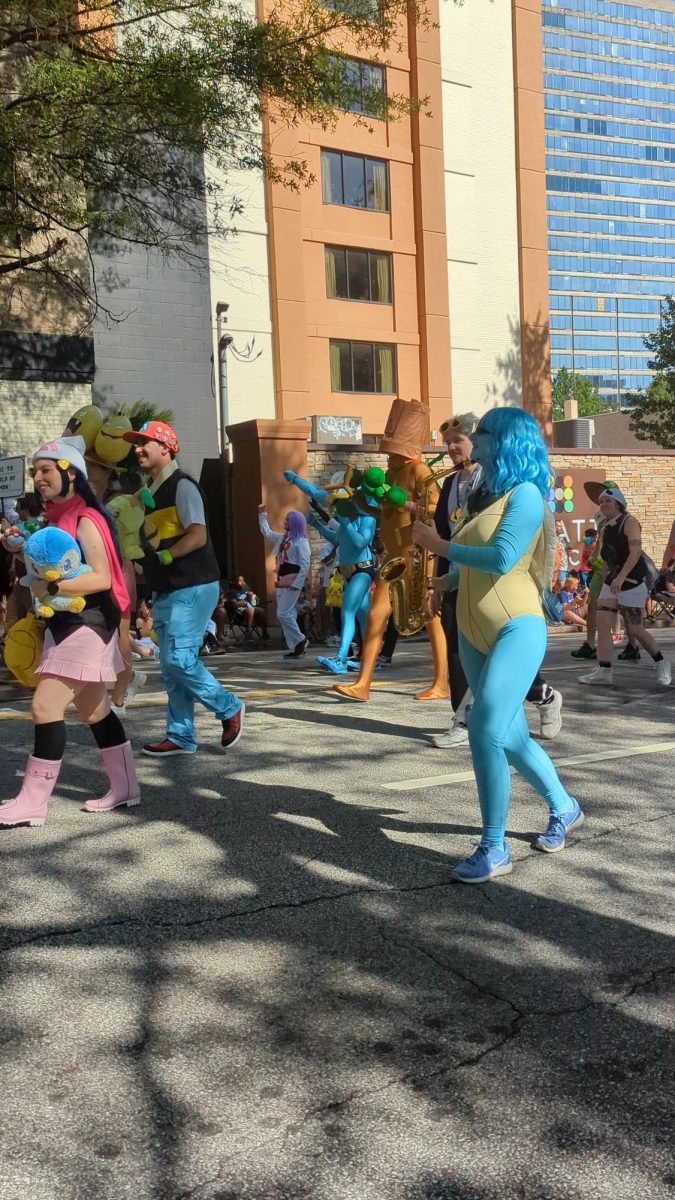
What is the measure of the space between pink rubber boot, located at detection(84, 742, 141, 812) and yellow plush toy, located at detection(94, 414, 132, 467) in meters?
2.24

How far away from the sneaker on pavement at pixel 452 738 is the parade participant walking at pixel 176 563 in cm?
152

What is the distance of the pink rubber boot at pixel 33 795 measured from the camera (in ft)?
16.2

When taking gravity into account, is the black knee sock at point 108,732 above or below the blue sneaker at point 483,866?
above

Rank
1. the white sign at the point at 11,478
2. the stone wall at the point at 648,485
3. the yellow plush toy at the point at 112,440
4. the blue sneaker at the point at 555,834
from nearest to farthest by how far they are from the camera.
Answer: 1. the blue sneaker at the point at 555,834
2. the yellow plush toy at the point at 112,440
3. the white sign at the point at 11,478
4. the stone wall at the point at 648,485

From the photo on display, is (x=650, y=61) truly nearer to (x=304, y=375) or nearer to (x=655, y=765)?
(x=304, y=375)

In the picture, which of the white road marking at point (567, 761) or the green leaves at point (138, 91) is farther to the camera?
the green leaves at point (138, 91)

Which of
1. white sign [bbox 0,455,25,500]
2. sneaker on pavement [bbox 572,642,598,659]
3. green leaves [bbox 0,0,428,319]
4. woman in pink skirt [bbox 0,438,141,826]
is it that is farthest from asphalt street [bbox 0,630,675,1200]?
green leaves [bbox 0,0,428,319]

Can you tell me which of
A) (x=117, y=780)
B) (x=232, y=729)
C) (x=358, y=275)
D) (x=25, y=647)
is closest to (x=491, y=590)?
(x=117, y=780)

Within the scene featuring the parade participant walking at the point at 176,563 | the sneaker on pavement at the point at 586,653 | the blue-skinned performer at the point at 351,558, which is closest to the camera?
the parade participant walking at the point at 176,563

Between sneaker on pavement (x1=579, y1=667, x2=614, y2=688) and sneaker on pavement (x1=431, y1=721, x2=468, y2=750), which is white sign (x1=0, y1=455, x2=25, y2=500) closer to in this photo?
sneaker on pavement (x1=579, y1=667, x2=614, y2=688)

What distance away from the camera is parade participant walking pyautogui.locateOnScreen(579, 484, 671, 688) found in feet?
32.4

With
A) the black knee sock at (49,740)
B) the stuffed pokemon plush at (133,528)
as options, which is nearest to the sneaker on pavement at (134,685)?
the stuffed pokemon plush at (133,528)

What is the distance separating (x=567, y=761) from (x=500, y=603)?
8.08 ft

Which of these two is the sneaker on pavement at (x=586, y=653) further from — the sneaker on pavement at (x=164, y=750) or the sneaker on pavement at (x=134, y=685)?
the sneaker on pavement at (x=164, y=750)
